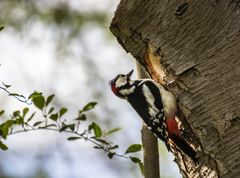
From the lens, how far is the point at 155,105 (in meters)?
2.66

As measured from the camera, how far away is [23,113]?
6.86 ft

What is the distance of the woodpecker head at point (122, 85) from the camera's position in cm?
286

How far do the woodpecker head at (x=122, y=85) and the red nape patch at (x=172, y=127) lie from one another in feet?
1.63

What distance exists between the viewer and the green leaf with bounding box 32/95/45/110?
2.13m

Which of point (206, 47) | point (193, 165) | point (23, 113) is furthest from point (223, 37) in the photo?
point (23, 113)

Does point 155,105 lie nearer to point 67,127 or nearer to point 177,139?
point 177,139

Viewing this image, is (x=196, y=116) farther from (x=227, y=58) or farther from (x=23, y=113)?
(x=23, y=113)

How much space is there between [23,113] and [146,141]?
56 centimetres

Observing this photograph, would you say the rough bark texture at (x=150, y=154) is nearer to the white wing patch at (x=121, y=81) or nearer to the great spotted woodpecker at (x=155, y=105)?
the great spotted woodpecker at (x=155, y=105)

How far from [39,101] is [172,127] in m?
0.57

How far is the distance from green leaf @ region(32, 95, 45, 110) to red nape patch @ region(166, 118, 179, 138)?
1.75ft

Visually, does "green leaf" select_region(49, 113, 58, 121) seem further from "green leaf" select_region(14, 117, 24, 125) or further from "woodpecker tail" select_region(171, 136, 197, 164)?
"woodpecker tail" select_region(171, 136, 197, 164)

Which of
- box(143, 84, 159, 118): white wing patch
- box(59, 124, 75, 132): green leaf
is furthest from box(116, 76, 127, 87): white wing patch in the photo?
box(59, 124, 75, 132): green leaf

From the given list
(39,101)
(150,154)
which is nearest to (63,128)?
(39,101)
